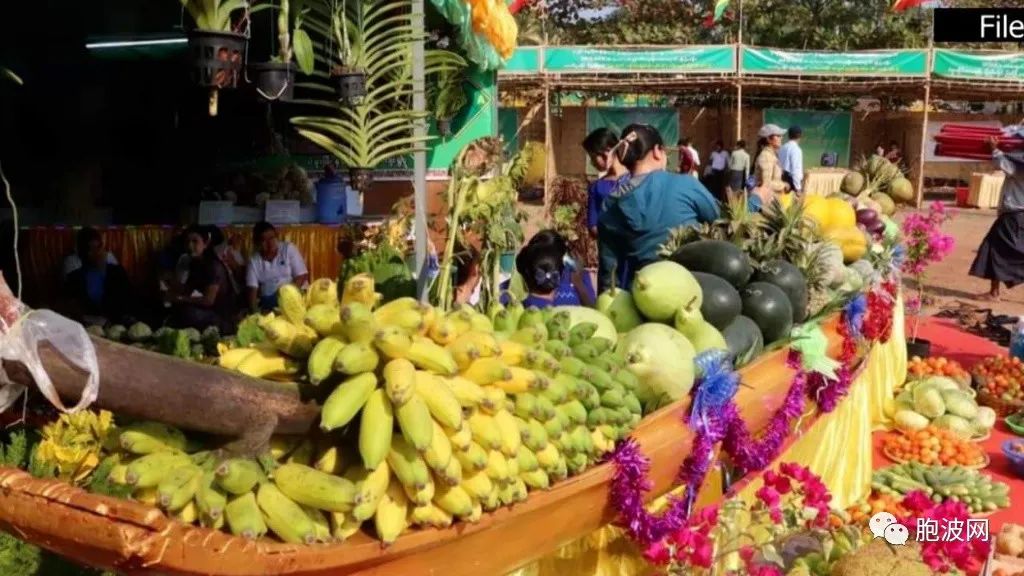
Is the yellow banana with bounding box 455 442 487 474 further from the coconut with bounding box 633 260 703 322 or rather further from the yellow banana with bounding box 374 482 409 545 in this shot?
the coconut with bounding box 633 260 703 322

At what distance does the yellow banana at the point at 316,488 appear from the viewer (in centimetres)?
158

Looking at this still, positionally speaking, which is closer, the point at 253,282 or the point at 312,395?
the point at 312,395

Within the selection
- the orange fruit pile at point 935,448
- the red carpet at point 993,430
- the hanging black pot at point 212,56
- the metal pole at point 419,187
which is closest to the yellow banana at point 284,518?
the metal pole at point 419,187

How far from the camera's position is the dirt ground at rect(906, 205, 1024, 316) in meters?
9.62

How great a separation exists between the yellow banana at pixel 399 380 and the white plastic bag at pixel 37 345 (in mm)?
490

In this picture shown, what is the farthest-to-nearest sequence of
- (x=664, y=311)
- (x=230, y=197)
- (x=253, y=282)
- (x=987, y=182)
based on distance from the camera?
(x=987, y=182), (x=230, y=197), (x=253, y=282), (x=664, y=311)

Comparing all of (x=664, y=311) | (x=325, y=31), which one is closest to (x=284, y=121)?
(x=325, y=31)

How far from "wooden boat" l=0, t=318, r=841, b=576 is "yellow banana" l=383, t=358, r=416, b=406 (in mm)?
298

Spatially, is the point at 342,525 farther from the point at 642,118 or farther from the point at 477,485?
the point at 642,118

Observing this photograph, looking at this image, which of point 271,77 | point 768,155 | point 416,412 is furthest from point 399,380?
point 768,155

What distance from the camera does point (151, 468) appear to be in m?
1.57

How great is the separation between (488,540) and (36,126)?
341 inches

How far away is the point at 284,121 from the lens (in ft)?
30.6

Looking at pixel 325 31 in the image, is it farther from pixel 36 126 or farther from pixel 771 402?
pixel 36 126
